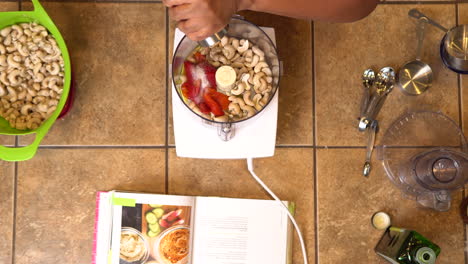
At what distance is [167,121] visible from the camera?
0.90 metres

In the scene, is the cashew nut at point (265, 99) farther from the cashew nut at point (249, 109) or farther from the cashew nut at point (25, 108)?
the cashew nut at point (25, 108)

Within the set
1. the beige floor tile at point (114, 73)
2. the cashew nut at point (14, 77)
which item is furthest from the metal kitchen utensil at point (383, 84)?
the cashew nut at point (14, 77)

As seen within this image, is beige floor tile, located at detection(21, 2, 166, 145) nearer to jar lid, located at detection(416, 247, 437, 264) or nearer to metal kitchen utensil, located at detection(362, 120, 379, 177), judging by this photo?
metal kitchen utensil, located at detection(362, 120, 379, 177)

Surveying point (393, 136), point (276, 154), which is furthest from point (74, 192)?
point (393, 136)

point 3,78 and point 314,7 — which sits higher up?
point 314,7

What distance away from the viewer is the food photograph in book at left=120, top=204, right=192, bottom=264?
85 centimetres

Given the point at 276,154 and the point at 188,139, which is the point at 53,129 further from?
the point at 276,154

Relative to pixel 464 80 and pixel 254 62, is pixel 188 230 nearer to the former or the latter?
pixel 254 62

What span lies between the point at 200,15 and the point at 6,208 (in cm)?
61

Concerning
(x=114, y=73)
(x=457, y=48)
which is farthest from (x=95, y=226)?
(x=457, y=48)

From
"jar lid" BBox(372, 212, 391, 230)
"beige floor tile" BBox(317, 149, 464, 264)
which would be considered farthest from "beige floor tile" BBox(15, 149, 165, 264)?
"jar lid" BBox(372, 212, 391, 230)

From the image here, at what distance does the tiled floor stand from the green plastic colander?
76 millimetres

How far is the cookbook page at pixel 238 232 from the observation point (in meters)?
0.87

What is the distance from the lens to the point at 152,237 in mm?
853
